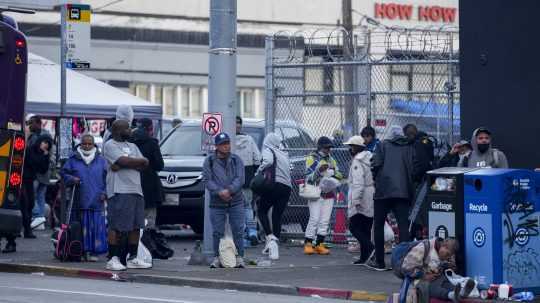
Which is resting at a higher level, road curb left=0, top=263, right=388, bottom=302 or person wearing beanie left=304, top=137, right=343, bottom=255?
person wearing beanie left=304, top=137, right=343, bottom=255

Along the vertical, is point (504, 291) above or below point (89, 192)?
below

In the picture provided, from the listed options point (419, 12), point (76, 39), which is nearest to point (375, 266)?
point (76, 39)

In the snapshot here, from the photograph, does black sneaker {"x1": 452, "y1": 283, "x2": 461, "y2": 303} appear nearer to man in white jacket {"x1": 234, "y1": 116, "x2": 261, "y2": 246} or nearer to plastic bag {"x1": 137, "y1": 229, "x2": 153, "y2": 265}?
plastic bag {"x1": 137, "y1": 229, "x2": 153, "y2": 265}

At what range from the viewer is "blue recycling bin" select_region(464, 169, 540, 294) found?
12.8m

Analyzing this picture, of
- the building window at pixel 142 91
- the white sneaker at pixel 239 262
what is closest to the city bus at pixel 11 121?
the white sneaker at pixel 239 262

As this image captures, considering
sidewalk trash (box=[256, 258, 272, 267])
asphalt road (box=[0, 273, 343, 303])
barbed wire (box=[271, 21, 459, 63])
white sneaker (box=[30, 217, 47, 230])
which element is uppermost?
barbed wire (box=[271, 21, 459, 63])

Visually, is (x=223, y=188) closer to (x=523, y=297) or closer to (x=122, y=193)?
(x=122, y=193)

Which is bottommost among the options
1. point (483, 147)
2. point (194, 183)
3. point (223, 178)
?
point (194, 183)

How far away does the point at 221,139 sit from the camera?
16.1m

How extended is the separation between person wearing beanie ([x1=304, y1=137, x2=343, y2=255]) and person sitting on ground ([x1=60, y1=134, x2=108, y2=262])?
10.1 feet

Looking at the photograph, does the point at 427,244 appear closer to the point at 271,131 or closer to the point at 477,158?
the point at 477,158

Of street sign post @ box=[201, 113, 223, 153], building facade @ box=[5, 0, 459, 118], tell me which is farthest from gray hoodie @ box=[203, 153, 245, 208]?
building facade @ box=[5, 0, 459, 118]

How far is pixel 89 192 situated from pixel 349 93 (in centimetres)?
452

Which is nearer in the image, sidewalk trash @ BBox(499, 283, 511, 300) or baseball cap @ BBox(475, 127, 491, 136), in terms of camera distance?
sidewalk trash @ BBox(499, 283, 511, 300)
